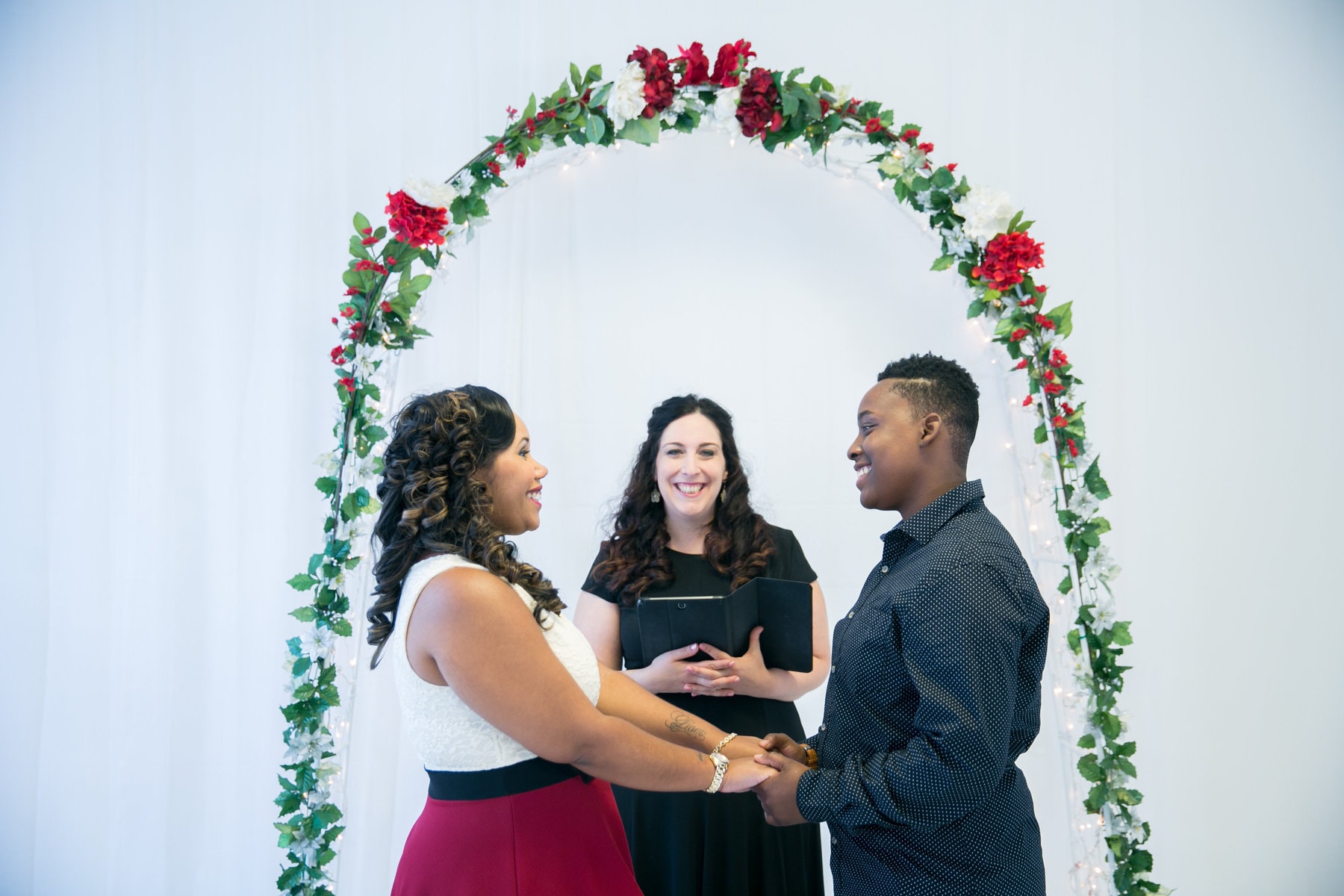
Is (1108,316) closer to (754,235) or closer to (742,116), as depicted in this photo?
(754,235)

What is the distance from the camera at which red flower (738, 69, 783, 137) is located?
287 centimetres

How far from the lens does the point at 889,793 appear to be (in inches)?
75.0

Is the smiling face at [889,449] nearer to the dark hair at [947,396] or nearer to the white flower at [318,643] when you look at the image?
the dark hair at [947,396]

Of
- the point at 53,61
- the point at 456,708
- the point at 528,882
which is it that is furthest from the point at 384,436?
the point at 53,61

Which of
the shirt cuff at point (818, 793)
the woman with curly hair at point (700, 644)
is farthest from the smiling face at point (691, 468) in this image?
the shirt cuff at point (818, 793)

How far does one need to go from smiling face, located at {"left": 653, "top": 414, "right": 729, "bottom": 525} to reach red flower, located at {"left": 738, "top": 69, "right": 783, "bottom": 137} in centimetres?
93

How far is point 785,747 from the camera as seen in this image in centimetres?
243

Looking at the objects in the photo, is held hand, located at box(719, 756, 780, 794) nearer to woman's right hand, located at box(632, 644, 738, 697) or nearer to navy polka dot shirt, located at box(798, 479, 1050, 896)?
navy polka dot shirt, located at box(798, 479, 1050, 896)

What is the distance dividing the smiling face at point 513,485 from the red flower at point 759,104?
52.6 inches

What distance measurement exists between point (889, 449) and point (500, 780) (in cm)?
112

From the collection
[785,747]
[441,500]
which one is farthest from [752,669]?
[441,500]

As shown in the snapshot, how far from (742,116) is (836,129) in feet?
0.98

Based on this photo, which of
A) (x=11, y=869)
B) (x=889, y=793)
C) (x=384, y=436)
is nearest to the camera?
(x=889, y=793)

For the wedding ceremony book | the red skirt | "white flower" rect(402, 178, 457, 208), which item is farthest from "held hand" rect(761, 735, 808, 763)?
"white flower" rect(402, 178, 457, 208)
